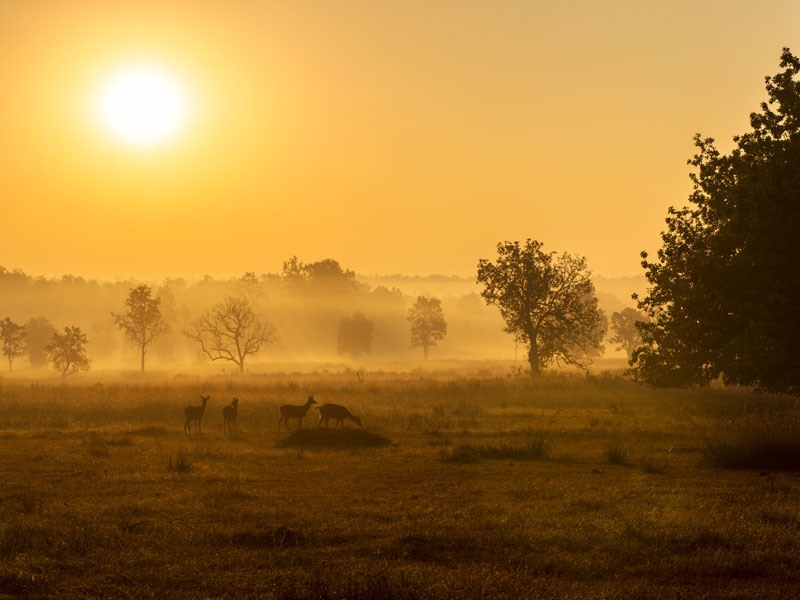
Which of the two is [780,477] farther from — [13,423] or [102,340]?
[102,340]

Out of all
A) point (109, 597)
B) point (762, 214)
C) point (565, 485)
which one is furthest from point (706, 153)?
point (109, 597)

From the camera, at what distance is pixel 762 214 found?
23.7m

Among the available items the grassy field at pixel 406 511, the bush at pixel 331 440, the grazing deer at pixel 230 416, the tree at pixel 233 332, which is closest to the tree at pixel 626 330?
the tree at pixel 233 332

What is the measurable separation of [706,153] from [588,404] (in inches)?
671

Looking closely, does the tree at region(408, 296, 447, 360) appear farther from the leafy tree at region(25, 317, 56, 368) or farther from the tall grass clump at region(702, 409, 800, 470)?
the tall grass clump at region(702, 409, 800, 470)

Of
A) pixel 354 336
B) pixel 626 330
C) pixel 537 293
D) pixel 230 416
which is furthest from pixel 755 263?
pixel 354 336

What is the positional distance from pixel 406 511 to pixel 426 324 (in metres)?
129

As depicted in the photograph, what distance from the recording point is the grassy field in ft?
37.6

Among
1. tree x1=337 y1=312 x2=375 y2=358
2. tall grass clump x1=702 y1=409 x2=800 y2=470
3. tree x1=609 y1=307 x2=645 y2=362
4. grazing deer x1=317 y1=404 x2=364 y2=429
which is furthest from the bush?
tree x1=337 y1=312 x2=375 y2=358

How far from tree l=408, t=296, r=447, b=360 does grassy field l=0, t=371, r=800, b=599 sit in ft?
357

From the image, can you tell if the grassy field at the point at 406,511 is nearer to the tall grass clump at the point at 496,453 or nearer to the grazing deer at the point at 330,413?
the tall grass clump at the point at 496,453

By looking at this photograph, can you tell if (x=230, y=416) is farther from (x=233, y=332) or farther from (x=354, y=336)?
(x=233, y=332)

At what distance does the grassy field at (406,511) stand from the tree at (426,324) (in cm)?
10866

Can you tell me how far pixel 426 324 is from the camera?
145 m
